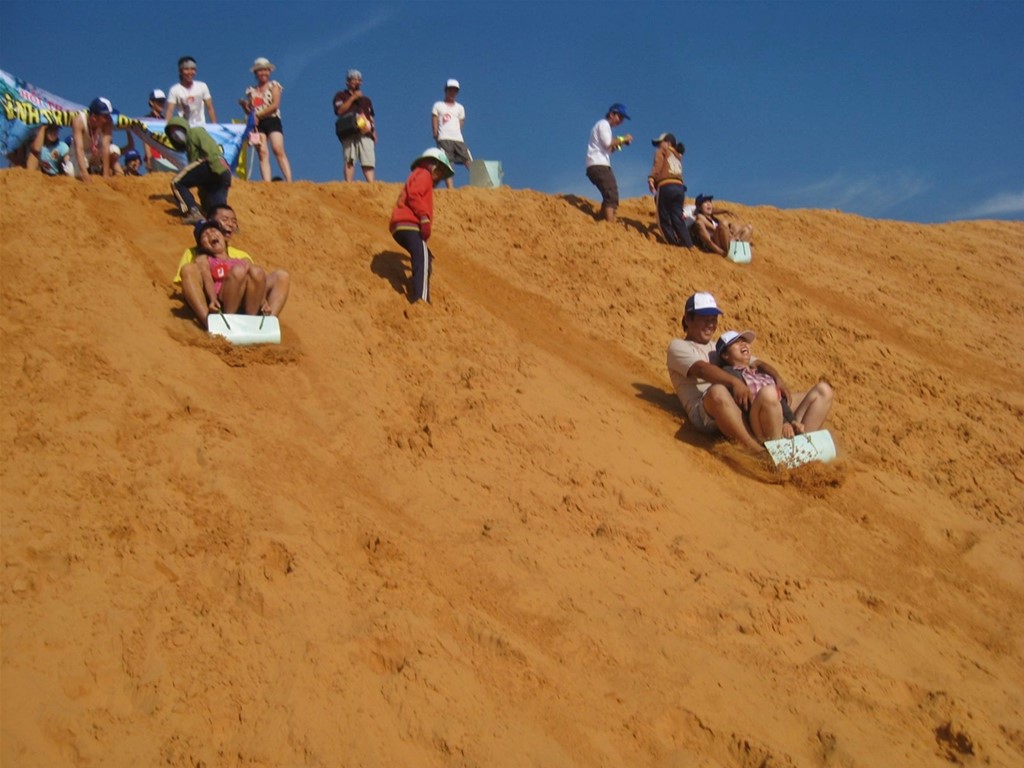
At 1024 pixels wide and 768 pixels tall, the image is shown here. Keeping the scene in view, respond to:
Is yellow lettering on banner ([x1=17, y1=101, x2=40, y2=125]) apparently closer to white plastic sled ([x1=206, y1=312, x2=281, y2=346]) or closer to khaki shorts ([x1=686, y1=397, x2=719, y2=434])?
white plastic sled ([x1=206, y1=312, x2=281, y2=346])

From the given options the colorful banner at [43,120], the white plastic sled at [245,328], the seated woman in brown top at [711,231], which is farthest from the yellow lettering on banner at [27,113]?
the seated woman in brown top at [711,231]

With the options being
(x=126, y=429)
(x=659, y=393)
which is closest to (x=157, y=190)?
(x=126, y=429)

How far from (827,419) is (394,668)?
4794 mm

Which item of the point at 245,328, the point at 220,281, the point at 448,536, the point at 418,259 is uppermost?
the point at 418,259

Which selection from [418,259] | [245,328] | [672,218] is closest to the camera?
[245,328]

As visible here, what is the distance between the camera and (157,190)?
980cm

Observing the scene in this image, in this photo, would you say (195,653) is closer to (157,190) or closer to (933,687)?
(933,687)

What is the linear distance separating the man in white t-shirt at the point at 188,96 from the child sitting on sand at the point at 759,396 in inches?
263

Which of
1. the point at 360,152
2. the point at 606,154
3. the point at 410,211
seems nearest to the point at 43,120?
the point at 360,152

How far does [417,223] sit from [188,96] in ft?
13.0

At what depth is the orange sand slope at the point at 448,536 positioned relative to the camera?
4.39m

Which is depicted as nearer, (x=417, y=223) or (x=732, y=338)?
(x=732, y=338)

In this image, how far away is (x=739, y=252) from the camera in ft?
38.7

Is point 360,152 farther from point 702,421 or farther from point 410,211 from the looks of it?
point 702,421
